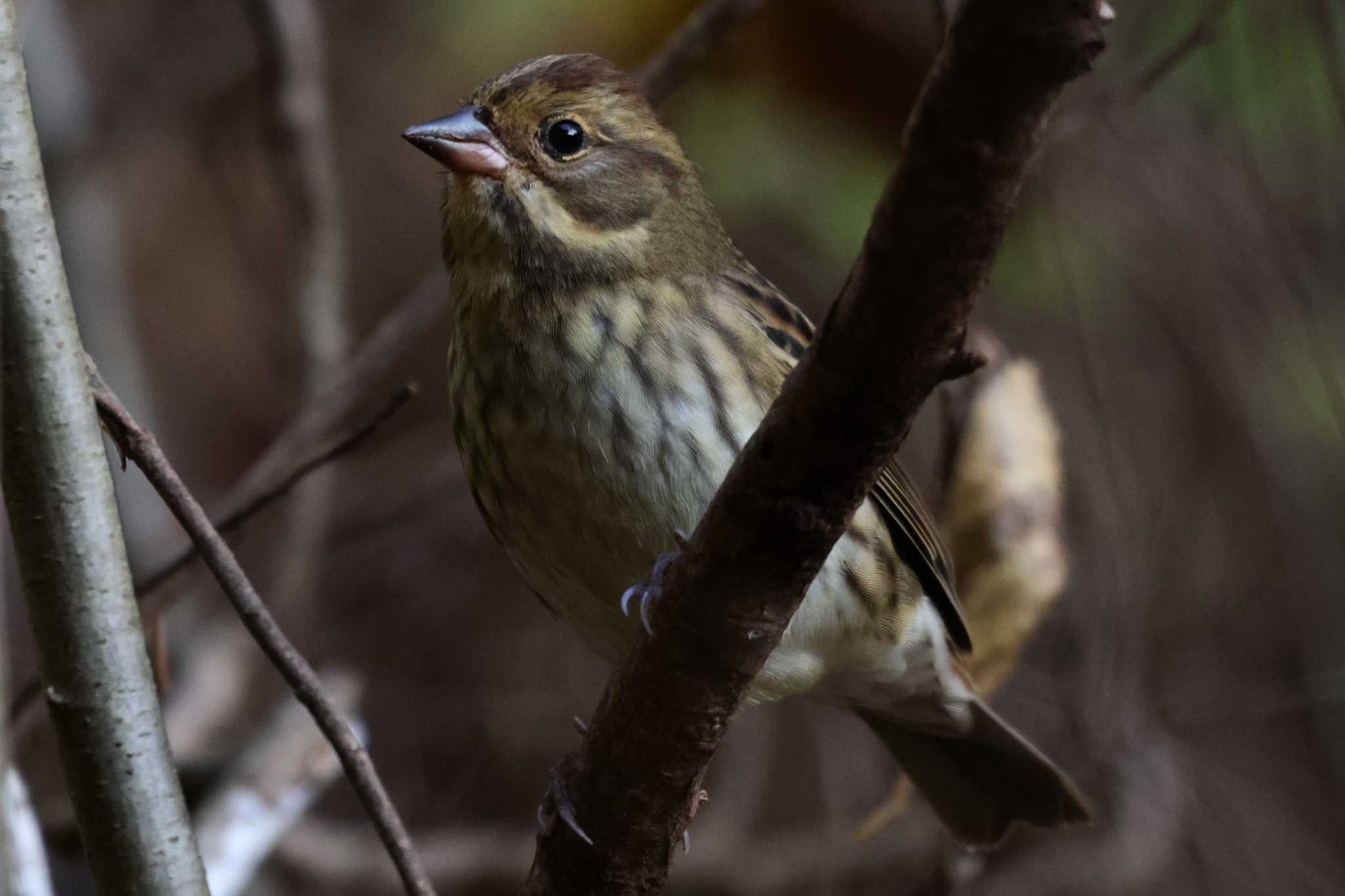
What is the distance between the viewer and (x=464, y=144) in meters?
2.52

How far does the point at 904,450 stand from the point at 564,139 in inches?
91.5

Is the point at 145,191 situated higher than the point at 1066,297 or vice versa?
the point at 145,191

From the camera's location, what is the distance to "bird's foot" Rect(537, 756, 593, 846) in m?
2.02

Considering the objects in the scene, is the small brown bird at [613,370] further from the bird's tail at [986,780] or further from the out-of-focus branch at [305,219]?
the out-of-focus branch at [305,219]

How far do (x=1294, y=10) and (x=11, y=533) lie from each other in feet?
11.1

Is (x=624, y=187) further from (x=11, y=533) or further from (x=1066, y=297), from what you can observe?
(x=1066, y=297)

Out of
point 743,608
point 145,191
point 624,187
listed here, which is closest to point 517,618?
point 145,191

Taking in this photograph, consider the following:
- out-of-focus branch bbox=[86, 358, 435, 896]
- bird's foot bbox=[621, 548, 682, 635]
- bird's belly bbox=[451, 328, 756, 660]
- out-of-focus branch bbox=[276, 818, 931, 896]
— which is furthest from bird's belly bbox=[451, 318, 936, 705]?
out-of-focus branch bbox=[276, 818, 931, 896]

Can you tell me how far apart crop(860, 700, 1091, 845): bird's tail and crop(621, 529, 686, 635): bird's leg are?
42.1 inches

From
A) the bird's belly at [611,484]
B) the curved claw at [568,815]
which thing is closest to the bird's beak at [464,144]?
the bird's belly at [611,484]

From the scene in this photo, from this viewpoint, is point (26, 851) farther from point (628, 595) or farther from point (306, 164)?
point (306, 164)

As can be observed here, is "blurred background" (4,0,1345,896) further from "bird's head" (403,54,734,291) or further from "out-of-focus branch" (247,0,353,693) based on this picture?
"bird's head" (403,54,734,291)

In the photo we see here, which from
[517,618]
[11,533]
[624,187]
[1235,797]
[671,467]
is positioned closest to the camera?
[11,533]

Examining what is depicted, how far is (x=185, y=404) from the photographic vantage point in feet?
17.2
